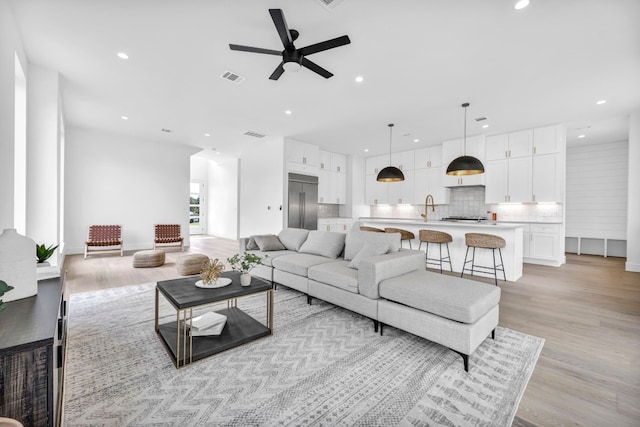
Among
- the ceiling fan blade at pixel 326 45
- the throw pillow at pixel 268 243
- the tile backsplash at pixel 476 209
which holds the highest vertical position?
the ceiling fan blade at pixel 326 45

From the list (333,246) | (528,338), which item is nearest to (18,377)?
(333,246)

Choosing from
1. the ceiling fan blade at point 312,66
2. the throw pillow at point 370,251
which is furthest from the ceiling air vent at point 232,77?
the throw pillow at point 370,251

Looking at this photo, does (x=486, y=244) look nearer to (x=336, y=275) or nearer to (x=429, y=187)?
(x=336, y=275)

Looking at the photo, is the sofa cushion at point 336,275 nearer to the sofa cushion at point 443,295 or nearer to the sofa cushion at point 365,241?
the sofa cushion at point 365,241

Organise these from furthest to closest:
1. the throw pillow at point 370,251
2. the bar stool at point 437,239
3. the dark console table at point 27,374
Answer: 1. the bar stool at point 437,239
2. the throw pillow at point 370,251
3. the dark console table at point 27,374

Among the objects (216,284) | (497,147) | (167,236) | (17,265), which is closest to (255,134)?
(167,236)

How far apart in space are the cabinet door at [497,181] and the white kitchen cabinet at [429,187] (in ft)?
3.34

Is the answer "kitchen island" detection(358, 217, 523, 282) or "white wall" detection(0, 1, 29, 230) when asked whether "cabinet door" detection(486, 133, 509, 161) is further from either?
"white wall" detection(0, 1, 29, 230)

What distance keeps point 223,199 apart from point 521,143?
31.1ft

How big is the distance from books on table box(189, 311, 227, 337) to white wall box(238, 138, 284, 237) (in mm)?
4493

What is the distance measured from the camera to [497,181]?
249 inches

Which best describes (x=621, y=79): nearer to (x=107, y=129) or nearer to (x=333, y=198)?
(x=333, y=198)

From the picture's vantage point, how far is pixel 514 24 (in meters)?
2.59

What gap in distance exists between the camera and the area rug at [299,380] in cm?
150
